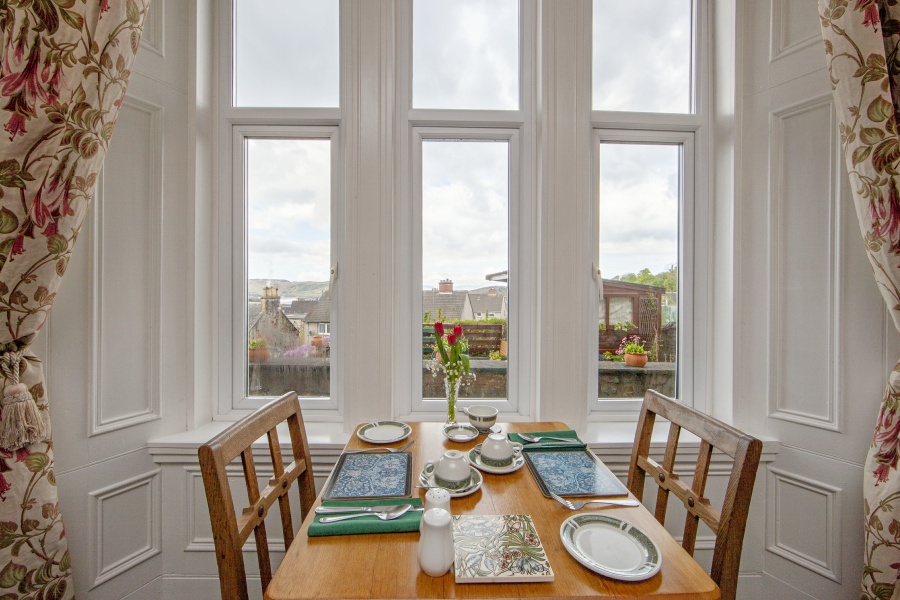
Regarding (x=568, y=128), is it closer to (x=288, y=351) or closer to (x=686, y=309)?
(x=686, y=309)

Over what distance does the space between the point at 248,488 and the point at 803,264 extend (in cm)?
199

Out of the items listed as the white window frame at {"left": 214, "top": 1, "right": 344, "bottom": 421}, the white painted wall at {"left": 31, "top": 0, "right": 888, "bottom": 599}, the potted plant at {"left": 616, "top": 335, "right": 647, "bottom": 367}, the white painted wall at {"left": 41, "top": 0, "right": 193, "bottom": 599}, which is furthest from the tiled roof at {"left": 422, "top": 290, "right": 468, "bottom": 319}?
the white painted wall at {"left": 41, "top": 0, "right": 193, "bottom": 599}

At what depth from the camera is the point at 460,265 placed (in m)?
1.82

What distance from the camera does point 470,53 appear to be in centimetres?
180

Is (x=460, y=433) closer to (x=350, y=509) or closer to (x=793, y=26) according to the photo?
(x=350, y=509)

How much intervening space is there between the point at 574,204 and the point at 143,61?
173 centimetres

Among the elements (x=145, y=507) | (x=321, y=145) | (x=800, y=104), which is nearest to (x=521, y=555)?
(x=145, y=507)

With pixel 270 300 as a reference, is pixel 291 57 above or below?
above

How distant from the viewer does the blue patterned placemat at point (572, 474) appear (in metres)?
0.99

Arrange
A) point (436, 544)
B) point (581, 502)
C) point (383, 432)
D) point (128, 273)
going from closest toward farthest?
point (436, 544), point (581, 502), point (383, 432), point (128, 273)

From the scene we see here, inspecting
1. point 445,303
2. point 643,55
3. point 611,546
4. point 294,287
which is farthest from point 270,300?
point 643,55

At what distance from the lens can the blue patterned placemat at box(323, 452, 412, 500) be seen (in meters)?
0.97

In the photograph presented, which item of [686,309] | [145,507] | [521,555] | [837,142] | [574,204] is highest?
[837,142]

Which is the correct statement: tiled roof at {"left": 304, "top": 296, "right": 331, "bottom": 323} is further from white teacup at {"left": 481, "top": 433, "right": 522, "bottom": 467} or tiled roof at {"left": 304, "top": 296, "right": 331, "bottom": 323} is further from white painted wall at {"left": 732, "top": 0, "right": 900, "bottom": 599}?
white painted wall at {"left": 732, "top": 0, "right": 900, "bottom": 599}
